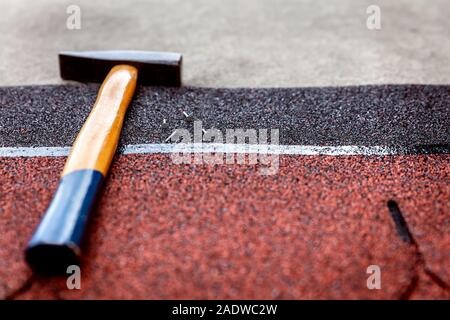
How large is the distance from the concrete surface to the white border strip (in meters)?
0.77

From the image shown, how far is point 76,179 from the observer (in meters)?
1.92

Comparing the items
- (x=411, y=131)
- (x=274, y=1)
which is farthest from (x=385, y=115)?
(x=274, y=1)

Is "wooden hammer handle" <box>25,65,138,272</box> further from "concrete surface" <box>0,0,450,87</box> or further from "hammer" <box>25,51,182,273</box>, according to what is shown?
"concrete surface" <box>0,0,450,87</box>

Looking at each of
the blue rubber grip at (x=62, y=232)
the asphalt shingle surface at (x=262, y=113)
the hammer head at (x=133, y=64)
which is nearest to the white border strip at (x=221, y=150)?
the asphalt shingle surface at (x=262, y=113)

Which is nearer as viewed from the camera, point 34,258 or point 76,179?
point 34,258

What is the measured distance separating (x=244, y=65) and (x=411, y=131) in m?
1.23

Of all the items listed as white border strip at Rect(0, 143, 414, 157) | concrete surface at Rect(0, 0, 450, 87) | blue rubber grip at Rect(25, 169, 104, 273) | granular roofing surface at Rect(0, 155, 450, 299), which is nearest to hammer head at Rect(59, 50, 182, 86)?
concrete surface at Rect(0, 0, 450, 87)

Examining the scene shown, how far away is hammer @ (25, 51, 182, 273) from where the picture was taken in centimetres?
166

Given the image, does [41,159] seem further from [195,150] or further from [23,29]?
[23,29]

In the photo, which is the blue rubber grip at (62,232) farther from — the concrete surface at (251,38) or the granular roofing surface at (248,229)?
the concrete surface at (251,38)

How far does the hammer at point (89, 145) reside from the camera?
1.66 meters

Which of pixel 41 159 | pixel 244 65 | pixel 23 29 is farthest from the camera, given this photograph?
pixel 23 29

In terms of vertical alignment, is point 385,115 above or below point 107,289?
above

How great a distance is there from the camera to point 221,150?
239 centimetres
